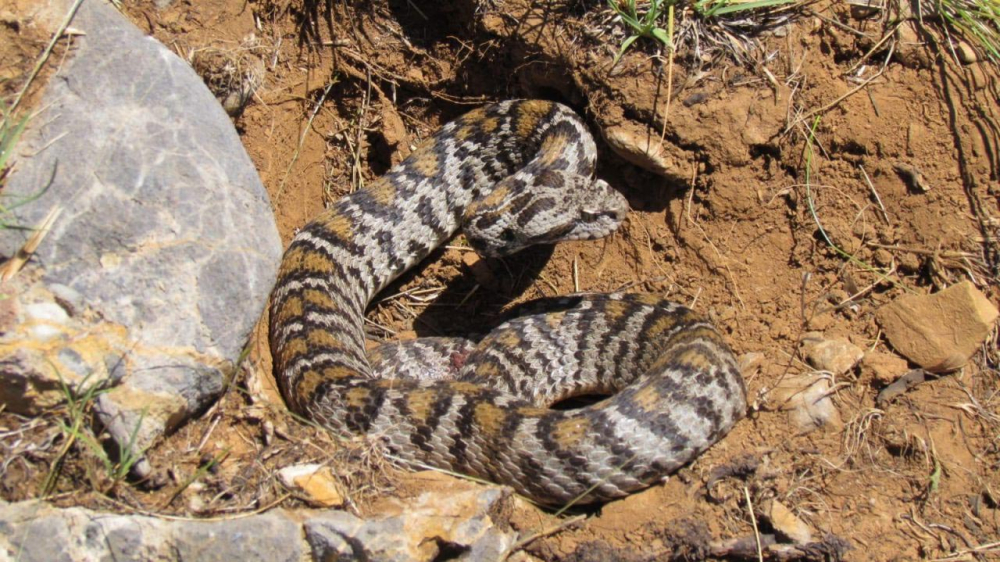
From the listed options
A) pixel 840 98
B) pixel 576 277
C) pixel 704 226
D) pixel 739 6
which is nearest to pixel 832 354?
pixel 704 226

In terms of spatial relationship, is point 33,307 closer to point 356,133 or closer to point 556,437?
point 556,437

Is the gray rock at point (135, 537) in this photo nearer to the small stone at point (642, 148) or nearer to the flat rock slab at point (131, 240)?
the flat rock slab at point (131, 240)

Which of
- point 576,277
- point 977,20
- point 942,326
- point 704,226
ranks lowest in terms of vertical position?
point 942,326

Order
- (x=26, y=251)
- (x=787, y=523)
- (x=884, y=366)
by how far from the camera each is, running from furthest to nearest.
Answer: (x=884, y=366), (x=787, y=523), (x=26, y=251)

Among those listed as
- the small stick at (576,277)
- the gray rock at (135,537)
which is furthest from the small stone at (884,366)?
the gray rock at (135,537)

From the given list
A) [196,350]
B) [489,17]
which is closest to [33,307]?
[196,350]

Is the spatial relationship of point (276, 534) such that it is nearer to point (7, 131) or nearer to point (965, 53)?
point (7, 131)

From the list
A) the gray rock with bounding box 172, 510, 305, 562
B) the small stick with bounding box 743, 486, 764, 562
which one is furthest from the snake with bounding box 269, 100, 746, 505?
the gray rock with bounding box 172, 510, 305, 562
